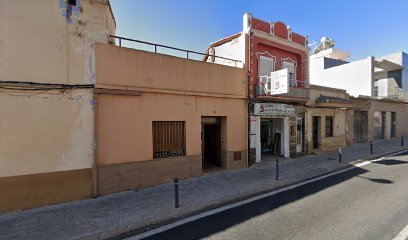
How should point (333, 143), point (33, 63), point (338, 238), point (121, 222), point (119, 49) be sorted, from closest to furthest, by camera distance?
point (338, 238) < point (121, 222) < point (33, 63) < point (119, 49) < point (333, 143)

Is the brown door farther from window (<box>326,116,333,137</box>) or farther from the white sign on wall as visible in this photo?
window (<box>326,116,333,137</box>)

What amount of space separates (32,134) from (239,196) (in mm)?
6369

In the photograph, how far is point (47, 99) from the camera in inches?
251

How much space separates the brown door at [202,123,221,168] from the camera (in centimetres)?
1075

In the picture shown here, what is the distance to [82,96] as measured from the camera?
6863 mm

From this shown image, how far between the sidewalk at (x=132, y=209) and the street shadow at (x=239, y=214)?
0.54 m

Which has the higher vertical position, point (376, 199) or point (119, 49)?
point (119, 49)

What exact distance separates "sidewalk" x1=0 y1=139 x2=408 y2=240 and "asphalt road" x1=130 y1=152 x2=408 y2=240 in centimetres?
68

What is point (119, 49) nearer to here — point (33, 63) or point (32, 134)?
point (33, 63)

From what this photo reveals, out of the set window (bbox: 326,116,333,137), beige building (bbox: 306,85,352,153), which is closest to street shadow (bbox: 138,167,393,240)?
beige building (bbox: 306,85,352,153)

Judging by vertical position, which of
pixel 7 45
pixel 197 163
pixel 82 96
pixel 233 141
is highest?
pixel 7 45

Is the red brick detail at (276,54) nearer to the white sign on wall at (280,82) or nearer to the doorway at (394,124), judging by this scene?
the white sign on wall at (280,82)

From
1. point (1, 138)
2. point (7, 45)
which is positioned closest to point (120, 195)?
point (1, 138)

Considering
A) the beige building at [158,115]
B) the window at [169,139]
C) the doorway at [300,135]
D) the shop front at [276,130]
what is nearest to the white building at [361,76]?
the doorway at [300,135]
